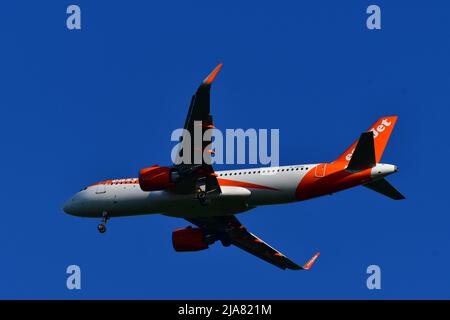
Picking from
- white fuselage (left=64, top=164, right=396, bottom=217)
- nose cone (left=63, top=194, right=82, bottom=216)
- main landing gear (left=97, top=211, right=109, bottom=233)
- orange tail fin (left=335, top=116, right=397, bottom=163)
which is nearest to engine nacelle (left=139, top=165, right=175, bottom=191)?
white fuselage (left=64, top=164, right=396, bottom=217)

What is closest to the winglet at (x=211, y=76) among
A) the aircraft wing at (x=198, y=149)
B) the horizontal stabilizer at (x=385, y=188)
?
the aircraft wing at (x=198, y=149)

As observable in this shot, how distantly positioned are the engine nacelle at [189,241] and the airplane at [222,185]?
2.24 m

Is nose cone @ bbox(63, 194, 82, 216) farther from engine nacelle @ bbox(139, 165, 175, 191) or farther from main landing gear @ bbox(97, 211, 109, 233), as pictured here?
engine nacelle @ bbox(139, 165, 175, 191)

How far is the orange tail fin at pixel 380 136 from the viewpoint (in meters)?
51.1

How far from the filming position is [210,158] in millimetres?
49812

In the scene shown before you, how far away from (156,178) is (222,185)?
399cm

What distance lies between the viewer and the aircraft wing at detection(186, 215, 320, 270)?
57594 millimetres

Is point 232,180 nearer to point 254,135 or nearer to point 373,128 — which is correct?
point 254,135

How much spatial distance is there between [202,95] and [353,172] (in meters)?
9.53

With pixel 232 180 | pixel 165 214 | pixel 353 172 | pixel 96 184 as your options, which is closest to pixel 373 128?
pixel 353 172

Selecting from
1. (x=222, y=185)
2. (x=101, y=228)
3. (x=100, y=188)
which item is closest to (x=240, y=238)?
(x=222, y=185)

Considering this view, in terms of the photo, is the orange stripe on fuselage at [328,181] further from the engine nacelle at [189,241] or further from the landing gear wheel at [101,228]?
the landing gear wheel at [101,228]

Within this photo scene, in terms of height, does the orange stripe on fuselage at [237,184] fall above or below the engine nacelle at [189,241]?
above

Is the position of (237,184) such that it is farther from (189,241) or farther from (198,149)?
(189,241)
